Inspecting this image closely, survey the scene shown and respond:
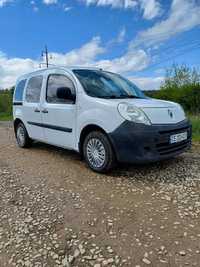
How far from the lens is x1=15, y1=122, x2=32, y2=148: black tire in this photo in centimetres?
635

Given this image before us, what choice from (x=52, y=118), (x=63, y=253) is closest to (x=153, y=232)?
(x=63, y=253)

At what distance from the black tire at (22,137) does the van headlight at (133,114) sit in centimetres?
323

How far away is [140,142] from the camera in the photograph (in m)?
3.70

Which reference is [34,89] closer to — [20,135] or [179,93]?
[20,135]

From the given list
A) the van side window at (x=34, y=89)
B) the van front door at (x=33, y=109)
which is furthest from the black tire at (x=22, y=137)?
the van side window at (x=34, y=89)

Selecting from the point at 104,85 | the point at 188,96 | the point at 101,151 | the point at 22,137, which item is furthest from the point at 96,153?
the point at 188,96

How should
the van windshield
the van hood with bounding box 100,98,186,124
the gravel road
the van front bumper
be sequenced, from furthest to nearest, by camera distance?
1. the van windshield
2. the van hood with bounding box 100,98,186,124
3. the van front bumper
4. the gravel road

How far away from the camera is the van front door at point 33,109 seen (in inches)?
219

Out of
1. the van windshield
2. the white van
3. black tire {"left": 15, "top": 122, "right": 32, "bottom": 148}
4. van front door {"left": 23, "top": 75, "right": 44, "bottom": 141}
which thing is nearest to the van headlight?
the white van

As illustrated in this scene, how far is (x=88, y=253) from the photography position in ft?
7.54

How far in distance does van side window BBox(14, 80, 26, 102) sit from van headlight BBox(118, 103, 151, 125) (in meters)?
3.39

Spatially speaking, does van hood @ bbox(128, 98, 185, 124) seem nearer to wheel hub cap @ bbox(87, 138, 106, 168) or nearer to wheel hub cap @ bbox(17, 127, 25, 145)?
wheel hub cap @ bbox(87, 138, 106, 168)

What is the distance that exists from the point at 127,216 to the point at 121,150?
1.15 meters

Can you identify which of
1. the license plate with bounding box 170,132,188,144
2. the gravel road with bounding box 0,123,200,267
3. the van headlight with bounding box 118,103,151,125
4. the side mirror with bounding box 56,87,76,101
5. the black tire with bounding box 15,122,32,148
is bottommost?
the gravel road with bounding box 0,123,200,267
